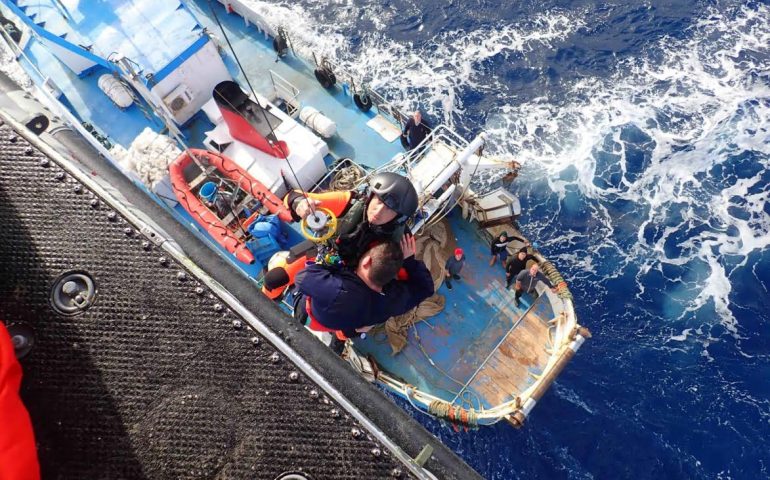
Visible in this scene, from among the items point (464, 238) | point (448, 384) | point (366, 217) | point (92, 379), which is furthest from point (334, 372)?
point (464, 238)

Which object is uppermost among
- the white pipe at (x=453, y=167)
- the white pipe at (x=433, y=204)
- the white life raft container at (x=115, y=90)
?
the white life raft container at (x=115, y=90)

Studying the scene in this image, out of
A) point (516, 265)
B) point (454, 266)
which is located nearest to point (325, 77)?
point (454, 266)

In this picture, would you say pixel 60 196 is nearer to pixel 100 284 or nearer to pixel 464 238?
pixel 100 284

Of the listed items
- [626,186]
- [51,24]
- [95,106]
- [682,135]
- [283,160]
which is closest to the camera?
[283,160]

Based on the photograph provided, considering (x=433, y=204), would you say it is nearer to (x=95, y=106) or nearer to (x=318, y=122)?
(x=318, y=122)

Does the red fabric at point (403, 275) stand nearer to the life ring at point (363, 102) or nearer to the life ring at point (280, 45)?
the life ring at point (363, 102)

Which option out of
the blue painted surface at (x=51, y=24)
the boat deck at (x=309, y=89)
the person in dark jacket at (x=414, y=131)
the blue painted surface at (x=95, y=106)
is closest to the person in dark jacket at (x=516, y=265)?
the person in dark jacket at (x=414, y=131)
